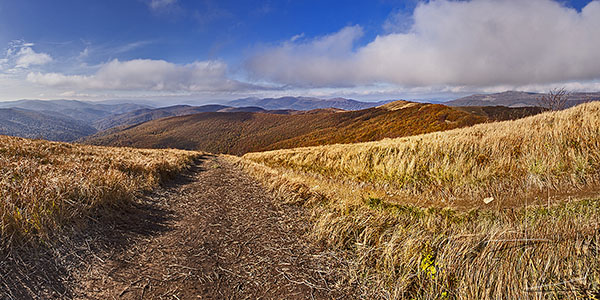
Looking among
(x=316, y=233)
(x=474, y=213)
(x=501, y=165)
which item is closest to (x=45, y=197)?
(x=316, y=233)

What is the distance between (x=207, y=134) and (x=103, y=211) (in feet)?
619

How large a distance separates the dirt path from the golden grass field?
0.62 m

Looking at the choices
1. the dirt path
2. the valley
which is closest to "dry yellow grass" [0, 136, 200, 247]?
the valley

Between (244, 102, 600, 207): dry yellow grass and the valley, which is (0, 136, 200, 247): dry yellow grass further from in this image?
(244, 102, 600, 207): dry yellow grass

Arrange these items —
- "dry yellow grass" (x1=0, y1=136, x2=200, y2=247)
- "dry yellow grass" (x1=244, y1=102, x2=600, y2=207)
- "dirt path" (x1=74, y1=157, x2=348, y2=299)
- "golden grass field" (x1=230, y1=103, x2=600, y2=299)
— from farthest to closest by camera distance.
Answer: "dry yellow grass" (x1=244, y1=102, x2=600, y2=207)
"dry yellow grass" (x1=0, y1=136, x2=200, y2=247)
"dirt path" (x1=74, y1=157, x2=348, y2=299)
"golden grass field" (x1=230, y1=103, x2=600, y2=299)

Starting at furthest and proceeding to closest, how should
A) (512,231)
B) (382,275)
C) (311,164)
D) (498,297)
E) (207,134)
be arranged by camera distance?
(207,134) → (311,164) → (382,275) → (512,231) → (498,297)

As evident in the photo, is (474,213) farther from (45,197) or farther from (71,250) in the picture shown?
(45,197)

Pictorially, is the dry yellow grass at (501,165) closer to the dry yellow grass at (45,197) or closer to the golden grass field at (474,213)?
the golden grass field at (474,213)

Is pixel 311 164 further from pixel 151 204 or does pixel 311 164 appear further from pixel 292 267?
pixel 292 267

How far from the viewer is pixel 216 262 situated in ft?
12.7

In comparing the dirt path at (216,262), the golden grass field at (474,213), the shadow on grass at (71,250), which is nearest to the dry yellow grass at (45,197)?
the shadow on grass at (71,250)

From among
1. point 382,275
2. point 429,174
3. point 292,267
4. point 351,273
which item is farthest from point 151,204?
point 429,174

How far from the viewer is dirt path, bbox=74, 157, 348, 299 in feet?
10.5

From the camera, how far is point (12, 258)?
309 cm
